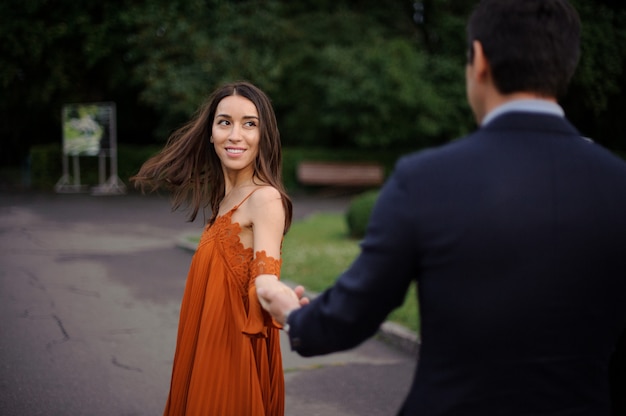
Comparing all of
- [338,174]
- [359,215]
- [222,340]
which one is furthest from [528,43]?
[338,174]

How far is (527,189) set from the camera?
1504mm

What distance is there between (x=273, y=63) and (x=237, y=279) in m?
19.7

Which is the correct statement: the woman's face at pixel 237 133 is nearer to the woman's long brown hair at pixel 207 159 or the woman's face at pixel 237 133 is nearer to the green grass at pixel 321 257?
the woman's long brown hair at pixel 207 159

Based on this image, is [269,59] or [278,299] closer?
[278,299]

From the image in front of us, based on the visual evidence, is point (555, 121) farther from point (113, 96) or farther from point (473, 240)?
point (113, 96)

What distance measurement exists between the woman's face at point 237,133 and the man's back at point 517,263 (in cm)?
151

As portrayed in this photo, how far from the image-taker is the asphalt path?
16.1 ft

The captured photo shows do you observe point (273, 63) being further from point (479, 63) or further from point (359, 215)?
point (479, 63)

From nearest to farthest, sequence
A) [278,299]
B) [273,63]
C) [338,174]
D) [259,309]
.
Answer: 1. [278,299]
2. [259,309]
3. [273,63]
4. [338,174]

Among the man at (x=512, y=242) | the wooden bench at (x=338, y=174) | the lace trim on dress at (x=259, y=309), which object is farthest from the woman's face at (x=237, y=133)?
the wooden bench at (x=338, y=174)

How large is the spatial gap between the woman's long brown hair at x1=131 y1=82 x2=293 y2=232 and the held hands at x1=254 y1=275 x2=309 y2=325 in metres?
0.82

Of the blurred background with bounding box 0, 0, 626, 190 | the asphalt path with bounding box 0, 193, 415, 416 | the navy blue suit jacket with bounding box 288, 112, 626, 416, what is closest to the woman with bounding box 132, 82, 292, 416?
the navy blue suit jacket with bounding box 288, 112, 626, 416

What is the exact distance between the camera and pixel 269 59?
70.6ft

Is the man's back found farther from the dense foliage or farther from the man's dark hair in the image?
the dense foliage
